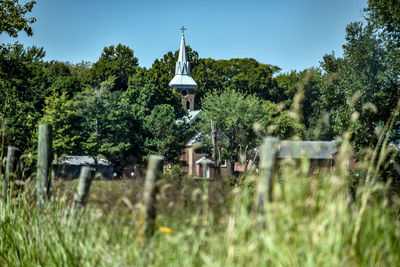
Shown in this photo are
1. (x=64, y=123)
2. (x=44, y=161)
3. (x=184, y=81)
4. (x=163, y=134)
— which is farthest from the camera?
(x=184, y=81)

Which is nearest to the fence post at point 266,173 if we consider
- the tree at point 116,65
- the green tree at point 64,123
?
the green tree at point 64,123

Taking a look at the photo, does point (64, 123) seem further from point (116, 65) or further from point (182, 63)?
point (182, 63)

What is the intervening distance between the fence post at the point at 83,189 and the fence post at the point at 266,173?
1914 millimetres

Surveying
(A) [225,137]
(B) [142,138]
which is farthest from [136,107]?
(A) [225,137]

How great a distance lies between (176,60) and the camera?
274 ft

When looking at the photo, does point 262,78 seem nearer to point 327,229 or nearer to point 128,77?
point 128,77

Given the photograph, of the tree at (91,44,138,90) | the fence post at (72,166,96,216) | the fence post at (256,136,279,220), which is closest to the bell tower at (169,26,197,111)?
the tree at (91,44,138,90)

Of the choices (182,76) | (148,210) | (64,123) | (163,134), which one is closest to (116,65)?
(163,134)

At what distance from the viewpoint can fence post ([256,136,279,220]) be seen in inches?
124

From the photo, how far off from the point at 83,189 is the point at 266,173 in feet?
7.20

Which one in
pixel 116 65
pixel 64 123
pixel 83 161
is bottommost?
pixel 83 161

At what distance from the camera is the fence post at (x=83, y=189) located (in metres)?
4.76

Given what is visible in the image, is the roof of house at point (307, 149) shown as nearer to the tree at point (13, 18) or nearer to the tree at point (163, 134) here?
the tree at point (13, 18)

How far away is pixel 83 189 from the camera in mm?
4926
